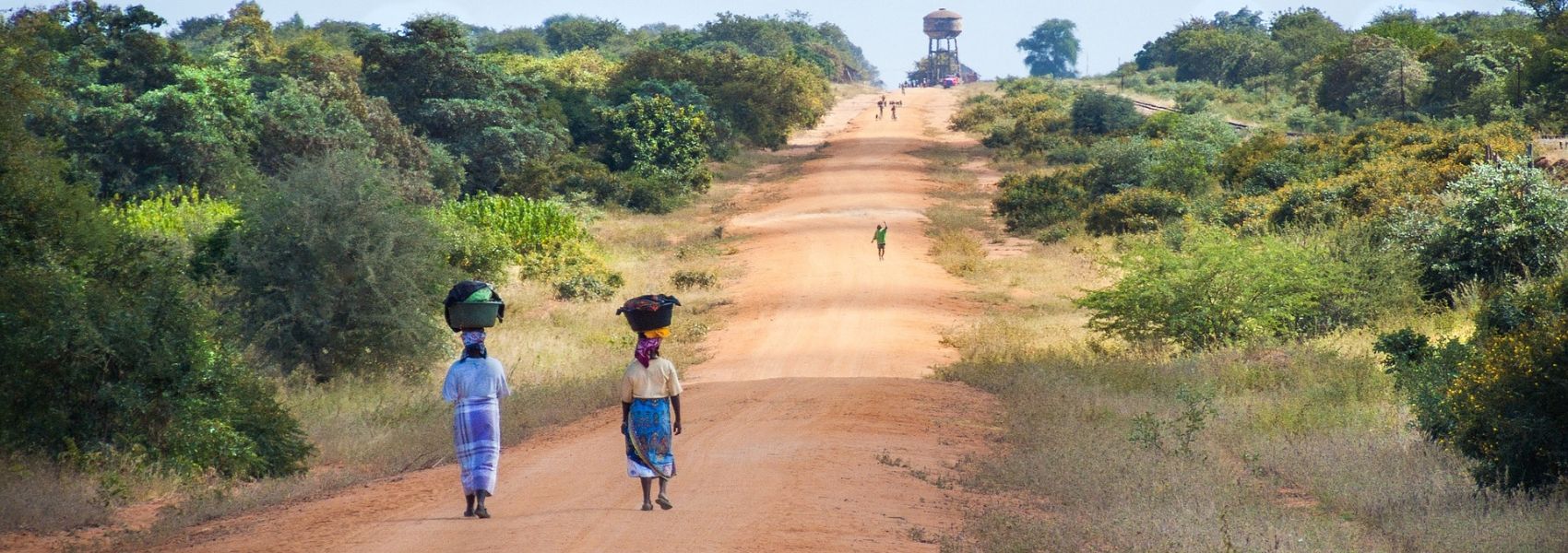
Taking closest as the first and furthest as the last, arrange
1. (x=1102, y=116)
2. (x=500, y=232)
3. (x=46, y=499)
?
(x=46, y=499) → (x=500, y=232) → (x=1102, y=116)

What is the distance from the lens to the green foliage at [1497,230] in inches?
832

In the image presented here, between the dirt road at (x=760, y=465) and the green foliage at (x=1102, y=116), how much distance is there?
112 ft

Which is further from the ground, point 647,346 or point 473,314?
point 473,314

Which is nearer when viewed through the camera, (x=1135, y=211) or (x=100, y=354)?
(x=100, y=354)

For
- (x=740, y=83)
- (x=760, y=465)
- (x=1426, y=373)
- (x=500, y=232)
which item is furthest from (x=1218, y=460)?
(x=740, y=83)

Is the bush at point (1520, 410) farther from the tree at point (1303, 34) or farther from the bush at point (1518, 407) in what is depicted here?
the tree at point (1303, 34)

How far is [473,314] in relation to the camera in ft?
32.2

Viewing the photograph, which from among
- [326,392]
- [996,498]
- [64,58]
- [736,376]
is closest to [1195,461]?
[996,498]

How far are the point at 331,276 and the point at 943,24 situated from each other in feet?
510

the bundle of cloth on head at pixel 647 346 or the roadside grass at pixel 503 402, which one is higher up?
the bundle of cloth on head at pixel 647 346

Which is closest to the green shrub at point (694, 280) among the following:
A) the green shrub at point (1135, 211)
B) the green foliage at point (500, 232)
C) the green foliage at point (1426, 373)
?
the green foliage at point (500, 232)

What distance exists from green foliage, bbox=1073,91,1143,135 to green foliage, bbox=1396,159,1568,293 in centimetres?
3645

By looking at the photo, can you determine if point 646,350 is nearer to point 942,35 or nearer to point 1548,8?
point 1548,8

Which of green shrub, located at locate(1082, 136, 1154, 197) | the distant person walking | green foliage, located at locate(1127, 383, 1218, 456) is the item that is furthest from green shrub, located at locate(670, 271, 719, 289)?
the distant person walking
